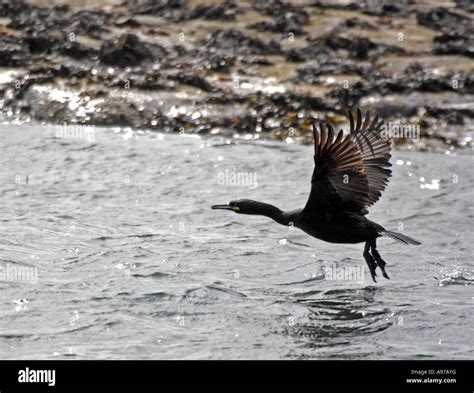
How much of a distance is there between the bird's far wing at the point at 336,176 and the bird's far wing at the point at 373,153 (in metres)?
0.36

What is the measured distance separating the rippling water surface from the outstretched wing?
34.9 inches

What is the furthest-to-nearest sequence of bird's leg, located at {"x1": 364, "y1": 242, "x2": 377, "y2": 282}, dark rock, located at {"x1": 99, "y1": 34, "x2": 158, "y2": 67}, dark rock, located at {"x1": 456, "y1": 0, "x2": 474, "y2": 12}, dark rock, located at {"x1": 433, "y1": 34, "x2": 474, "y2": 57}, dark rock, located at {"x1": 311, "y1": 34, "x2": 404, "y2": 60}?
dark rock, located at {"x1": 456, "y1": 0, "x2": 474, "y2": 12}, dark rock, located at {"x1": 433, "y1": 34, "x2": 474, "y2": 57}, dark rock, located at {"x1": 311, "y1": 34, "x2": 404, "y2": 60}, dark rock, located at {"x1": 99, "y1": 34, "x2": 158, "y2": 67}, bird's leg, located at {"x1": 364, "y1": 242, "x2": 377, "y2": 282}

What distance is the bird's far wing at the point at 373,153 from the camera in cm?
1004

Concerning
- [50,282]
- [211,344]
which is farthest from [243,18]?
[211,344]

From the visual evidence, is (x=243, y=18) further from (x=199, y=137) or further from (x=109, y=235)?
(x=109, y=235)

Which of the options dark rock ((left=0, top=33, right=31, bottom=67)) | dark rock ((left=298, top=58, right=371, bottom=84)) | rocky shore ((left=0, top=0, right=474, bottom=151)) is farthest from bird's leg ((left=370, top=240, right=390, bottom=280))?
dark rock ((left=0, top=33, right=31, bottom=67))

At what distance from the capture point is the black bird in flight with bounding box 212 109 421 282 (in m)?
9.23

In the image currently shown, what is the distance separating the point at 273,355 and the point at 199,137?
7664 millimetres

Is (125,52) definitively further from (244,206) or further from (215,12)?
(244,206)

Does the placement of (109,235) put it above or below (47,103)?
below

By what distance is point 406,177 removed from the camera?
45.9ft

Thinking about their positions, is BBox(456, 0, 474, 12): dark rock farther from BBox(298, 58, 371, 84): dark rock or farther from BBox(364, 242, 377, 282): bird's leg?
BBox(364, 242, 377, 282): bird's leg

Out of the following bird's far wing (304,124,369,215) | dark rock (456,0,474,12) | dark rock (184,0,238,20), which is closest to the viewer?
bird's far wing (304,124,369,215)

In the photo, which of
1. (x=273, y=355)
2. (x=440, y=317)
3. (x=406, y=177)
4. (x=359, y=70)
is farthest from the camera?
(x=359, y=70)
